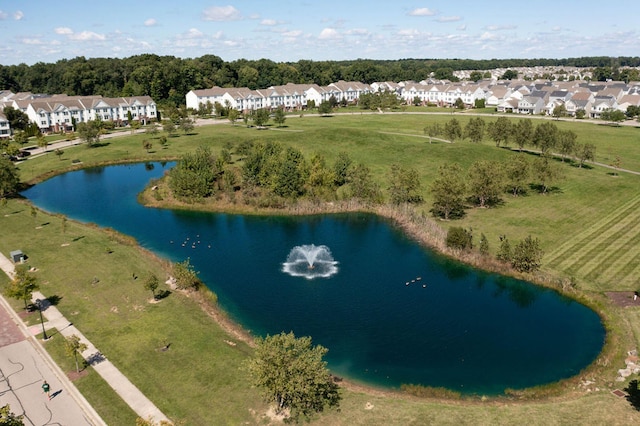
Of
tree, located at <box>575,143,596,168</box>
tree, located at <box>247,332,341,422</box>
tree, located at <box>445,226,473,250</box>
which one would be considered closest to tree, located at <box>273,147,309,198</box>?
tree, located at <box>445,226,473,250</box>

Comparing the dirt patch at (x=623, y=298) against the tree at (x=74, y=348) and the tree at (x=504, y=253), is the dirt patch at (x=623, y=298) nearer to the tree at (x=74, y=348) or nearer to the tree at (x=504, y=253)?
the tree at (x=504, y=253)

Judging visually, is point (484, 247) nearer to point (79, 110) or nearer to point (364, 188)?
point (364, 188)

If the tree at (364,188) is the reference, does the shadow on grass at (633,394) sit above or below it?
below

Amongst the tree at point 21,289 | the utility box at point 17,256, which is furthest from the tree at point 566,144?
the utility box at point 17,256

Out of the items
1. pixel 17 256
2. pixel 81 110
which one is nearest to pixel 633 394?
pixel 17 256

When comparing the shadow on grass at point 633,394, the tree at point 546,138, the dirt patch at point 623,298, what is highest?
the tree at point 546,138

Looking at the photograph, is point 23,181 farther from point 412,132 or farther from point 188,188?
point 412,132

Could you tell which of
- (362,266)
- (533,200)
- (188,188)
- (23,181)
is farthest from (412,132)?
(23,181)
